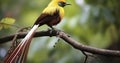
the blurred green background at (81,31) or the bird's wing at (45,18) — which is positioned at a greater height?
the bird's wing at (45,18)

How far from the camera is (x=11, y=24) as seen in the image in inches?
60.2

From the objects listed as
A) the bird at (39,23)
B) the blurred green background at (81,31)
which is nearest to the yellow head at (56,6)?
the bird at (39,23)

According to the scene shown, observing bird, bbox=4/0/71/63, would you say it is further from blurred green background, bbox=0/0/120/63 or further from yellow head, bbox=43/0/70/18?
blurred green background, bbox=0/0/120/63

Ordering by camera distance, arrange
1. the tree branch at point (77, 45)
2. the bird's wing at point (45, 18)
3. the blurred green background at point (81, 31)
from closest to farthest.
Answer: the tree branch at point (77, 45) < the bird's wing at point (45, 18) < the blurred green background at point (81, 31)

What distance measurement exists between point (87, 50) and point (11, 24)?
355mm

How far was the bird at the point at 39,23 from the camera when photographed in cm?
119

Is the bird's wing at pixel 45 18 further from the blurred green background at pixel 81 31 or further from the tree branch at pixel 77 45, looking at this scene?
the blurred green background at pixel 81 31

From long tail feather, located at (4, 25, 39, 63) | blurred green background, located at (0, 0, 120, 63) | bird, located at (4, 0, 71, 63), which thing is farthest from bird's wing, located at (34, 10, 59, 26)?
blurred green background, located at (0, 0, 120, 63)

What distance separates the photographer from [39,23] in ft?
4.60

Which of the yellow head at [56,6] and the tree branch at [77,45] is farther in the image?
the yellow head at [56,6]

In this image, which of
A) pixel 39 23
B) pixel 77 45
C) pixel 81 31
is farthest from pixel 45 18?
pixel 81 31

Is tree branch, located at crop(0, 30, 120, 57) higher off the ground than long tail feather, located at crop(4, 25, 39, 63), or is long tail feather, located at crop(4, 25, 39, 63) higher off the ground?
long tail feather, located at crop(4, 25, 39, 63)

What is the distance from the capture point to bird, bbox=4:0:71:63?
1.19m

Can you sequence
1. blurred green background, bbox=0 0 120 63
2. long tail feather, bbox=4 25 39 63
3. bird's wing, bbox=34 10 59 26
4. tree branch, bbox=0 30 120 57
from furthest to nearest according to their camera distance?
blurred green background, bbox=0 0 120 63 < bird's wing, bbox=34 10 59 26 < tree branch, bbox=0 30 120 57 < long tail feather, bbox=4 25 39 63
